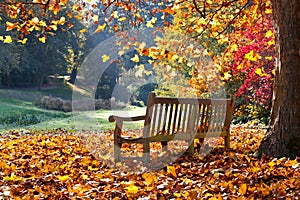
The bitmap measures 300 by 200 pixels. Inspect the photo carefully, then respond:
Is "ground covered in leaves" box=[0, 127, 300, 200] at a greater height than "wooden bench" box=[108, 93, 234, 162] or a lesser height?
lesser

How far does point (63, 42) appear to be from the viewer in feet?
112

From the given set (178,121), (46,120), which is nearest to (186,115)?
(178,121)

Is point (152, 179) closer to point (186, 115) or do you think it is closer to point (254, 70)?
point (186, 115)

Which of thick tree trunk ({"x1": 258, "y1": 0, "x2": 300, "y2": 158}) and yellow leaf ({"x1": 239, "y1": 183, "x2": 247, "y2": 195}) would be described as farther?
thick tree trunk ({"x1": 258, "y1": 0, "x2": 300, "y2": 158})

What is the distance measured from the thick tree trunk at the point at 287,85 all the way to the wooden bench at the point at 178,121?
3.89ft

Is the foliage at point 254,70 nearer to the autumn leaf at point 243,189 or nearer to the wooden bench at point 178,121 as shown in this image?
the wooden bench at point 178,121

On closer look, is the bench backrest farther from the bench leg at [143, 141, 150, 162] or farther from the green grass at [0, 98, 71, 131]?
the green grass at [0, 98, 71, 131]

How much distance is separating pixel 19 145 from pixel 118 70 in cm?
2537

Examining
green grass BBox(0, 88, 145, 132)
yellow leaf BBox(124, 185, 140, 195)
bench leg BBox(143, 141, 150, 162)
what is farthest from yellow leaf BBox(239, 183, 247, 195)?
green grass BBox(0, 88, 145, 132)

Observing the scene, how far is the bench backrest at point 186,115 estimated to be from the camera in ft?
17.9

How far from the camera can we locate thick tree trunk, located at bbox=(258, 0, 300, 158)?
5211 mm

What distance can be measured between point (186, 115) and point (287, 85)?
1551mm

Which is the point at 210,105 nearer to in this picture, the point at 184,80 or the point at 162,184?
the point at 162,184

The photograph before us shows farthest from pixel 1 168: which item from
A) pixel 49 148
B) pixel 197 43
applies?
pixel 197 43
